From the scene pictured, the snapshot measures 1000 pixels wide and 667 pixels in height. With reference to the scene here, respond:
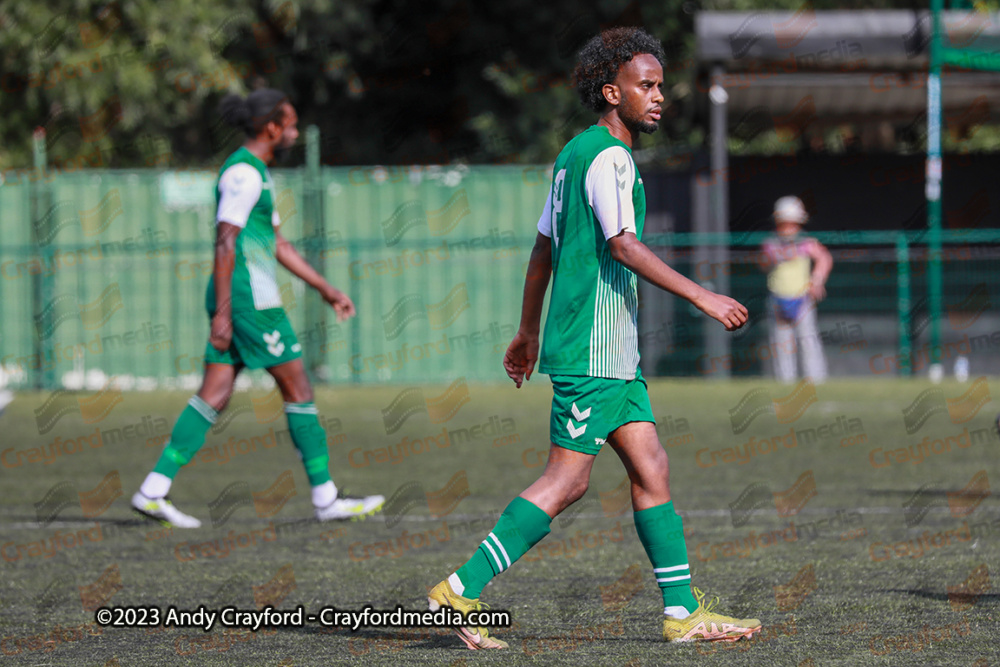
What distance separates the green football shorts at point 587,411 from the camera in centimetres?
470

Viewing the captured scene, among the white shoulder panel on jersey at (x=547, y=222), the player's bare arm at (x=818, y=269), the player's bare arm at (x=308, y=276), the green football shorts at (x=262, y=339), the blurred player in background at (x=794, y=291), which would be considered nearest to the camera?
the white shoulder panel on jersey at (x=547, y=222)

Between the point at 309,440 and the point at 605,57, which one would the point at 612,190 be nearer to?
the point at 605,57

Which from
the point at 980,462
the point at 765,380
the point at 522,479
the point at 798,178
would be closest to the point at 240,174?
the point at 522,479

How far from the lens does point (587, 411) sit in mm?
4703

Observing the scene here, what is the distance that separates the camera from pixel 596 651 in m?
4.68

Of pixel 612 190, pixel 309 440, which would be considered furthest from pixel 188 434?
pixel 612 190

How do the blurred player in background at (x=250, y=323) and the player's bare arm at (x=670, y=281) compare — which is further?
the blurred player in background at (x=250, y=323)

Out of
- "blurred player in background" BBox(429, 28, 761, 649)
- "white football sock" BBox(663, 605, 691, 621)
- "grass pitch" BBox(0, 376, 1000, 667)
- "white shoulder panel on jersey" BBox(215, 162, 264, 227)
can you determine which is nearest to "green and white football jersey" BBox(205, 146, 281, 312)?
"white shoulder panel on jersey" BBox(215, 162, 264, 227)

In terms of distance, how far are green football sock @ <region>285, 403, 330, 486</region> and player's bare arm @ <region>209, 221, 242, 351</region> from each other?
522 mm

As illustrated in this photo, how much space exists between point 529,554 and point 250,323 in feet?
6.58

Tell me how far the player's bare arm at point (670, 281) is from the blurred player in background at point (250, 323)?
3323 mm

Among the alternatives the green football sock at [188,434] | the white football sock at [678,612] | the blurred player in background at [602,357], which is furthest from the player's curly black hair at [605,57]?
the green football sock at [188,434]

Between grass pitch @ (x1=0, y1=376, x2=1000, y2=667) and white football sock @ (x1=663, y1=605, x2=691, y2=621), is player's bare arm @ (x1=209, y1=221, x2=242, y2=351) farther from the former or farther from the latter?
white football sock @ (x1=663, y1=605, x2=691, y2=621)

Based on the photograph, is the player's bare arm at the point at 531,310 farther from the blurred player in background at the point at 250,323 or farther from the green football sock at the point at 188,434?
the green football sock at the point at 188,434
